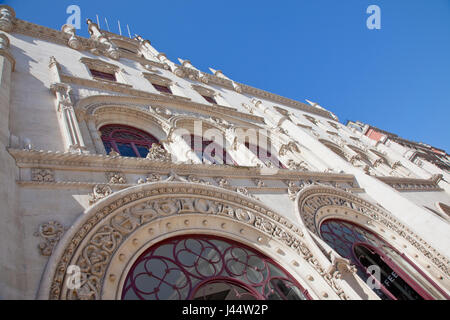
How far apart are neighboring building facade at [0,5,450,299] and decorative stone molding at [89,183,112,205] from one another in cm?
3

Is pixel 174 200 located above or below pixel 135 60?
below

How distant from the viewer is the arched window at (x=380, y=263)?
789 centimetres

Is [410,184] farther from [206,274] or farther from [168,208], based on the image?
[168,208]

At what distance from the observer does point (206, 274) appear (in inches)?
215

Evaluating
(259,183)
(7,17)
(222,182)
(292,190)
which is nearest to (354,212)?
(292,190)

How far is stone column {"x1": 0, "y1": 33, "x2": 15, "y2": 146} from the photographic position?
528cm

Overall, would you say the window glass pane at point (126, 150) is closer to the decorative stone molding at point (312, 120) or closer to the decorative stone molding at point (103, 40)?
the decorative stone molding at point (103, 40)

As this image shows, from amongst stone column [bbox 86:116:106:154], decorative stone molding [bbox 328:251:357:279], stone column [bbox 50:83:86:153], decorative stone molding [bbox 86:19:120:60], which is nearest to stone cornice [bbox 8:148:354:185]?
stone column [bbox 50:83:86:153]

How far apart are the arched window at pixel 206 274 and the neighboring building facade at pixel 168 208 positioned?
0.08ft

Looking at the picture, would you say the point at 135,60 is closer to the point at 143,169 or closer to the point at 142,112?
the point at 142,112

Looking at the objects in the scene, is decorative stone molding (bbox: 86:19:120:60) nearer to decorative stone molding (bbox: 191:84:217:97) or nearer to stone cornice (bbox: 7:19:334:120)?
stone cornice (bbox: 7:19:334:120)
